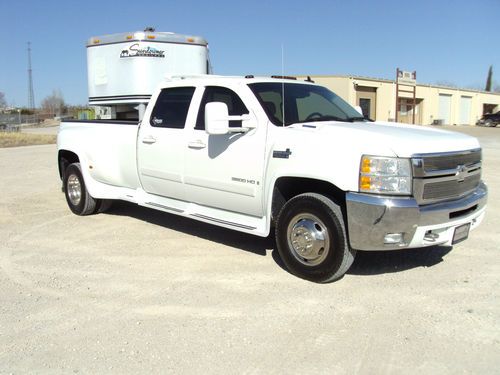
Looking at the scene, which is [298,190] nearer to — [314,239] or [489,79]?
[314,239]

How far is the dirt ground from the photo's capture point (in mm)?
3439

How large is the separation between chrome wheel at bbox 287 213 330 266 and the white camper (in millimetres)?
6074

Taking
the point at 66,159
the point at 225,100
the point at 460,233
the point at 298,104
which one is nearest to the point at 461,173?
the point at 460,233

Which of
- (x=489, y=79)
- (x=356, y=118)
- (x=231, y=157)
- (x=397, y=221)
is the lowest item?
(x=397, y=221)

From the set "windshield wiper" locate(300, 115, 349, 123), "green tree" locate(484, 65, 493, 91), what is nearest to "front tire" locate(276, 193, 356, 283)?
"windshield wiper" locate(300, 115, 349, 123)

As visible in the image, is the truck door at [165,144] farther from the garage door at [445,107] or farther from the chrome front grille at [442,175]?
the garage door at [445,107]

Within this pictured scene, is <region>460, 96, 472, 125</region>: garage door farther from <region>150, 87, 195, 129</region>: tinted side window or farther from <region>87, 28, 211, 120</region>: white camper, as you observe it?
<region>150, 87, 195, 129</region>: tinted side window

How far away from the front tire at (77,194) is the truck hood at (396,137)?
390cm

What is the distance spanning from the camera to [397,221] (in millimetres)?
4238

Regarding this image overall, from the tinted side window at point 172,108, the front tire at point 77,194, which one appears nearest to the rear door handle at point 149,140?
the tinted side window at point 172,108

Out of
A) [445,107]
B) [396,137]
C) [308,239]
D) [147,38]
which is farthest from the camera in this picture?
[445,107]

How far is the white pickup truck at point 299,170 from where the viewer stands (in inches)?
170

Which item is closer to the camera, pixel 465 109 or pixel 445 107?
pixel 445 107

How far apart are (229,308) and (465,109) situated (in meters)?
62.0
